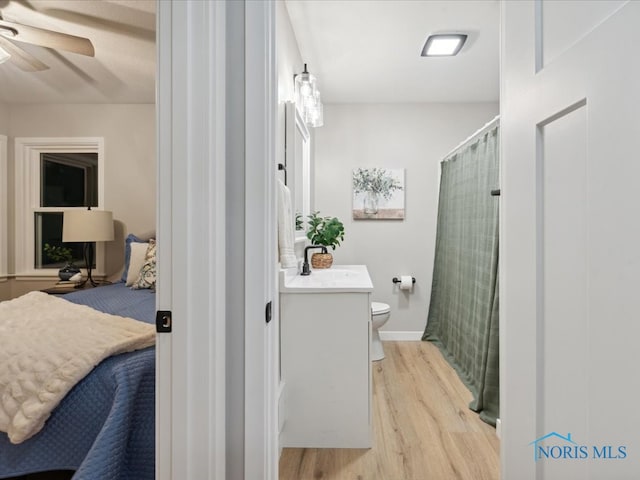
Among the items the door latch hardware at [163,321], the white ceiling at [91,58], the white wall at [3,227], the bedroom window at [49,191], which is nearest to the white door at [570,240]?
the door latch hardware at [163,321]

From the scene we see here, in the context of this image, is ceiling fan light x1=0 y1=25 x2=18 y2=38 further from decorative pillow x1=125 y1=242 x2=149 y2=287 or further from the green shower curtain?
the green shower curtain

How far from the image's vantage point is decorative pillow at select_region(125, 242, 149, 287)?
316 centimetres

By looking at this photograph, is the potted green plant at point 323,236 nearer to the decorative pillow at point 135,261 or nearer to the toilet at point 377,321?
the toilet at point 377,321

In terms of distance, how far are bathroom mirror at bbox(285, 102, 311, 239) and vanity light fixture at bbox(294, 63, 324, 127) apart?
0.44 ft

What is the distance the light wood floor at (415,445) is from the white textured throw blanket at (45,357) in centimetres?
99

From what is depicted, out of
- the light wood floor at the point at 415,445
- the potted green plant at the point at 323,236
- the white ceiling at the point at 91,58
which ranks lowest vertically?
the light wood floor at the point at 415,445

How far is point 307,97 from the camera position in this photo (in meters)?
2.92

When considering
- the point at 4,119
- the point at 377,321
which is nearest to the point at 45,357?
the point at 377,321

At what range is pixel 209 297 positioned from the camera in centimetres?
100

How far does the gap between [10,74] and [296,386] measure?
342 centimetres

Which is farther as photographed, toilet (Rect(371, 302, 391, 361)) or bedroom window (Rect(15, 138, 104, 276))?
bedroom window (Rect(15, 138, 104, 276))

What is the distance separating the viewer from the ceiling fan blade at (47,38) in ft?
6.81

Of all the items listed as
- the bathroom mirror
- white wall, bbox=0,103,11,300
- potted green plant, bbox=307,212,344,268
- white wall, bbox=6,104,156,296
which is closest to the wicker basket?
potted green plant, bbox=307,212,344,268

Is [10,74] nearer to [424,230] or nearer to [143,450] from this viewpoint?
[143,450]
